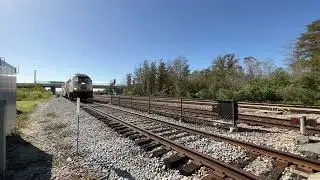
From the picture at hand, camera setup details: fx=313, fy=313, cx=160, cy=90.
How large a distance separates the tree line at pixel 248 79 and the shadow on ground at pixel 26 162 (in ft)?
87.0

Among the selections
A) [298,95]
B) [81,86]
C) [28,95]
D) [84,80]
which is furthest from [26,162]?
[28,95]

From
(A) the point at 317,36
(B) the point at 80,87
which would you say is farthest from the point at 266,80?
(B) the point at 80,87

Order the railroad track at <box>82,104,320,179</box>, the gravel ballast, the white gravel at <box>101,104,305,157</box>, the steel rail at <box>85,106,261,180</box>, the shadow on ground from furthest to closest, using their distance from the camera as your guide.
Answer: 1. the white gravel at <box>101,104,305,157</box>
2. the shadow on ground
3. the gravel ballast
4. the railroad track at <box>82,104,320,179</box>
5. the steel rail at <box>85,106,261,180</box>

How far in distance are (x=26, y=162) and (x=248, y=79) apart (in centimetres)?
4932

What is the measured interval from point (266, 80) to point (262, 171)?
38.4 m

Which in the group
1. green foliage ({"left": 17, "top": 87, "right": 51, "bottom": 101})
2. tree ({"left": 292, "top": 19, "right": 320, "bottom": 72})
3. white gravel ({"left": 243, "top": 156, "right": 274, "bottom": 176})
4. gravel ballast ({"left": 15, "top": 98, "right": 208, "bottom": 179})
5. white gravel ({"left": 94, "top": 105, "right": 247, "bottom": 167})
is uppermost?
tree ({"left": 292, "top": 19, "right": 320, "bottom": 72})

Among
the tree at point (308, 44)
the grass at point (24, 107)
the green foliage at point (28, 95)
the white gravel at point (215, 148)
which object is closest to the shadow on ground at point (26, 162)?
the grass at point (24, 107)

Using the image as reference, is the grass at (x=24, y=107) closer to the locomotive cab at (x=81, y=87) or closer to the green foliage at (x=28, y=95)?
the green foliage at (x=28, y=95)

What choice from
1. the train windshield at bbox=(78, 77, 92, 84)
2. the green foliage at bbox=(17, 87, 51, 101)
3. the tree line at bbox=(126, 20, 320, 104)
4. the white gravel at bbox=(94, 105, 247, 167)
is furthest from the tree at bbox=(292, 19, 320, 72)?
the green foliage at bbox=(17, 87, 51, 101)

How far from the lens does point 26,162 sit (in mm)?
8633

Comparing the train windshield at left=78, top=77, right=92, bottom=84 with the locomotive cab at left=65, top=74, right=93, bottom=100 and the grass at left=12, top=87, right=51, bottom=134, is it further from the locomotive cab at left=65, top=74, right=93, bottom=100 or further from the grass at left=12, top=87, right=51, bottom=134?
the grass at left=12, top=87, right=51, bottom=134

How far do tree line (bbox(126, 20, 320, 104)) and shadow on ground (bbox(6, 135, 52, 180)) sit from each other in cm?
2651

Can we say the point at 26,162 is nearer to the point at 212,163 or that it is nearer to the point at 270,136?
the point at 212,163

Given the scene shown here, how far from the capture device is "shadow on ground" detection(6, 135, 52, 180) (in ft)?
24.2
